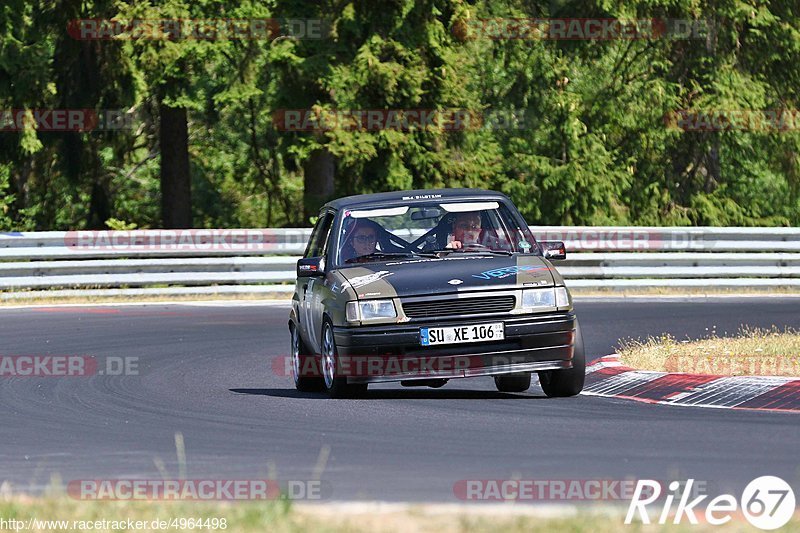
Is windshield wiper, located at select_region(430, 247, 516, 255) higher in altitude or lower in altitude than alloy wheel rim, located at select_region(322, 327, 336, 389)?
higher

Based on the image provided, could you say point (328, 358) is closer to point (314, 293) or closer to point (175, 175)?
point (314, 293)

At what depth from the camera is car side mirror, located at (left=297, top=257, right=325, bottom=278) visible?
12555mm

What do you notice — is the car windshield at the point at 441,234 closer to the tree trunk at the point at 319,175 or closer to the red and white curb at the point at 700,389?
the red and white curb at the point at 700,389

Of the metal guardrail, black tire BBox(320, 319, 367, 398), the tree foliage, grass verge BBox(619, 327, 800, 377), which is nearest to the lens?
black tire BBox(320, 319, 367, 398)

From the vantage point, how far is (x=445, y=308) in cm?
1146

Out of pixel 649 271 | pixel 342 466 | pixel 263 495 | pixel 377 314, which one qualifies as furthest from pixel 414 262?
pixel 649 271

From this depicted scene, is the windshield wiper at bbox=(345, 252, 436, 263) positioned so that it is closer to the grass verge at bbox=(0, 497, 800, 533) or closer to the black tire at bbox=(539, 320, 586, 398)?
the black tire at bbox=(539, 320, 586, 398)

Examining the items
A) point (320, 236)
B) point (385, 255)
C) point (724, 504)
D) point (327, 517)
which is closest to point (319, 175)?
point (320, 236)

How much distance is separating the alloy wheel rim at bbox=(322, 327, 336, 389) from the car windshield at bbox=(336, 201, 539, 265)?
67 cm

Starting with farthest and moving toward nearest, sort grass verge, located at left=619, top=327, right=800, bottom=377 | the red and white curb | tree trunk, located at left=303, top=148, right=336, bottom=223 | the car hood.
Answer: tree trunk, located at left=303, top=148, right=336, bottom=223 → grass verge, located at left=619, top=327, right=800, bottom=377 → the car hood → the red and white curb

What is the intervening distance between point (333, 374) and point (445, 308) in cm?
116

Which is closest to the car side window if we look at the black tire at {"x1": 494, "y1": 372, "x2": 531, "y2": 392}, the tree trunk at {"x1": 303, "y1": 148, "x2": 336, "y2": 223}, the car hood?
the car hood

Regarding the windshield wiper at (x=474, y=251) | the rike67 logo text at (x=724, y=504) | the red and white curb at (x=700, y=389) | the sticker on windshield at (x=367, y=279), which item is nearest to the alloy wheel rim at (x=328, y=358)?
the sticker on windshield at (x=367, y=279)

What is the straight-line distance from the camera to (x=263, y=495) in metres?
7.49
